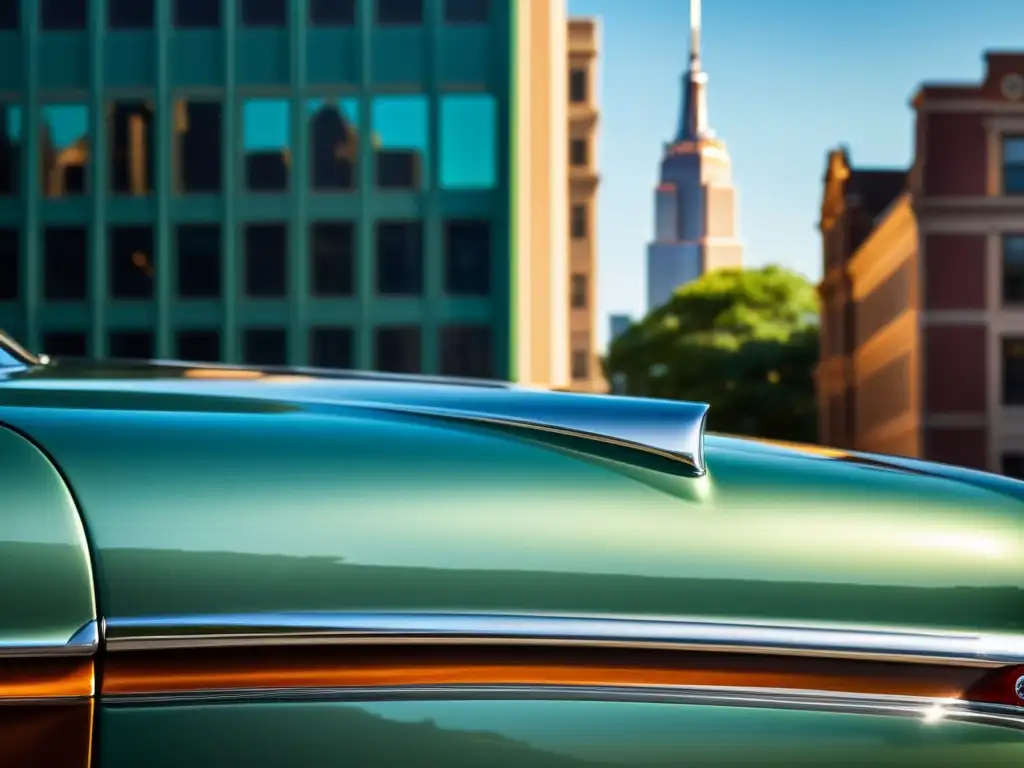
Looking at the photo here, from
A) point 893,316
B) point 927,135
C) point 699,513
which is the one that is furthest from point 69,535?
point 893,316

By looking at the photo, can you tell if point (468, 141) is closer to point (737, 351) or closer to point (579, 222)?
point (737, 351)

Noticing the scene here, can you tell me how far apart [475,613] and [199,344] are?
1456 inches

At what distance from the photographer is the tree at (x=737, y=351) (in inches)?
2596

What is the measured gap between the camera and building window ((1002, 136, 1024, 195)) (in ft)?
152

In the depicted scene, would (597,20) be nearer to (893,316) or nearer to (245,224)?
(893,316)

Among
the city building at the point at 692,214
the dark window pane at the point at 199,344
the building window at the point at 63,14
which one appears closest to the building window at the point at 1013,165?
the dark window pane at the point at 199,344

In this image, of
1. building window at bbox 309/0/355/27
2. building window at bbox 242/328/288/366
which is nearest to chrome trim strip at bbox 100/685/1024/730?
building window at bbox 242/328/288/366

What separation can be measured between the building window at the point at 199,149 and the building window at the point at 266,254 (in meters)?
1.31

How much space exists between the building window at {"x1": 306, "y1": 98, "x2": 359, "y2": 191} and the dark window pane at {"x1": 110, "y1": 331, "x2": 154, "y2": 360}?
4.92 meters

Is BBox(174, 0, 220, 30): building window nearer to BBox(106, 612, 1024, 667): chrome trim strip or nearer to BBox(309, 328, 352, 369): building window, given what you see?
BBox(309, 328, 352, 369): building window

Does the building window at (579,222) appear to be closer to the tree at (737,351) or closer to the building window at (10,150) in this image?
the tree at (737,351)

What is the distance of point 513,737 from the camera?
1195 millimetres

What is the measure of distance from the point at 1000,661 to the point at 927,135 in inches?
1847

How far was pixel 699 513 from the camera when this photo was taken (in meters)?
1.28
